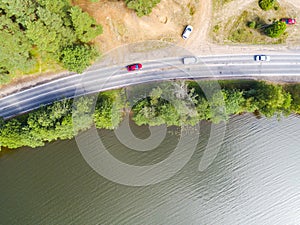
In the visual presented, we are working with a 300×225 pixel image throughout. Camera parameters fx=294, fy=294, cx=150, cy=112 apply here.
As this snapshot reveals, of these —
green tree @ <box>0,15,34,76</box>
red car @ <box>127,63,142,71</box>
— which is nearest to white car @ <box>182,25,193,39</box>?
red car @ <box>127,63,142,71</box>

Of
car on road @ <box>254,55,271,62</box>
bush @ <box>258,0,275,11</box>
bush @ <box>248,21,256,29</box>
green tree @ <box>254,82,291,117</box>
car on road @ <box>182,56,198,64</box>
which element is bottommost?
green tree @ <box>254,82,291,117</box>

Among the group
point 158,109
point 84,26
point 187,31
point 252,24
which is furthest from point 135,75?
point 252,24

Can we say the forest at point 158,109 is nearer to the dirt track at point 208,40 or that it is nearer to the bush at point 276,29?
the dirt track at point 208,40

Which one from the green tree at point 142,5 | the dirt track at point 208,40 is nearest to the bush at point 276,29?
the dirt track at point 208,40

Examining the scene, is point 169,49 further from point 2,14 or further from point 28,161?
point 28,161

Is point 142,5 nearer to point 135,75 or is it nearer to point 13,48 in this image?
point 135,75

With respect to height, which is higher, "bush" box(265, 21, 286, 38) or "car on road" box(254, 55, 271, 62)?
"bush" box(265, 21, 286, 38)

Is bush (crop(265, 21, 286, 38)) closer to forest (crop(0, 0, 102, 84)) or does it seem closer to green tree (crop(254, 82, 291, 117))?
green tree (crop(254, 82, 291, 117))
